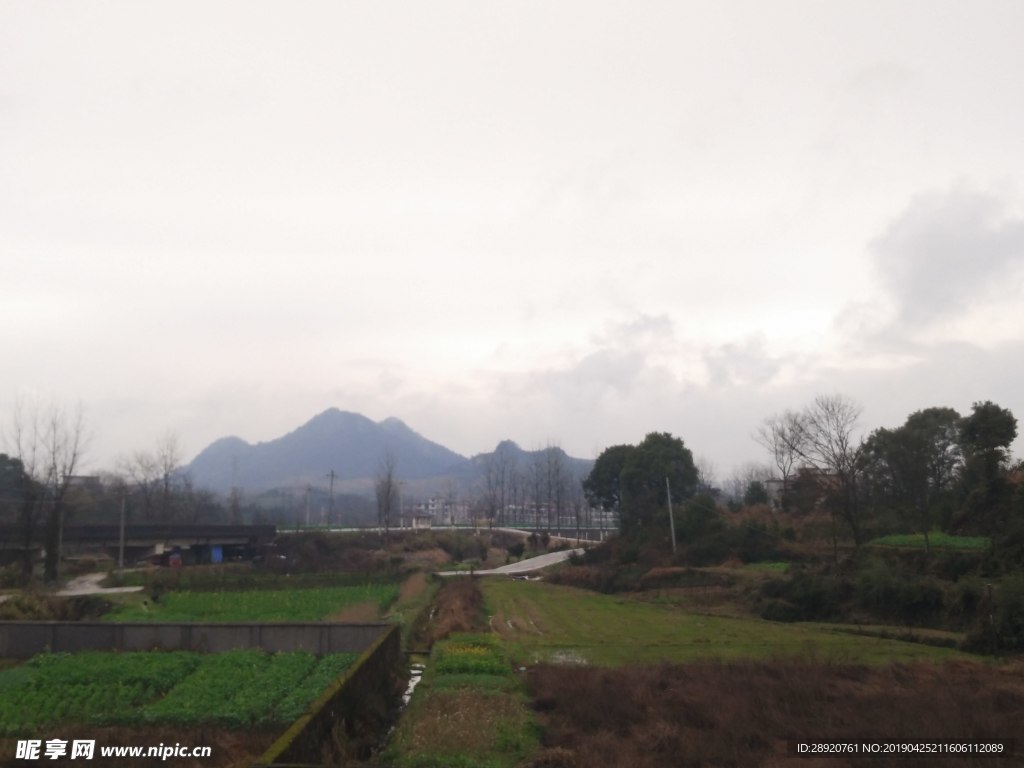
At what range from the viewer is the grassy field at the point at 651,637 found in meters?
22.0

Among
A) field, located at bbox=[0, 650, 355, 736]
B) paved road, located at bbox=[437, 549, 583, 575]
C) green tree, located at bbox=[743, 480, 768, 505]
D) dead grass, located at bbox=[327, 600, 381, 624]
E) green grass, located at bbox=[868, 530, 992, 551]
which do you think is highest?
green tree, located at bbox=[743, 480, 768, 505]

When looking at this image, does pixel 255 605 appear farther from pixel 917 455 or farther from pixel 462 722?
pixel 917 455

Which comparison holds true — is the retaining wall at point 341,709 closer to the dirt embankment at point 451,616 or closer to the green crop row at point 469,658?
the green crop row at point 469,658

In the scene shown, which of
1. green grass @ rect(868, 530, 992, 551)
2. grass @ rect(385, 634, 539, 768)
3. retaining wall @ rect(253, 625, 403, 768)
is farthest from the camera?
green grass @ rect(868, 530, 992, 551)

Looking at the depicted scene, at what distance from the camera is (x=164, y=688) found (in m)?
17.1

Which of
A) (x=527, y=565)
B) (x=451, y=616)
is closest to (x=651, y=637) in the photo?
(x=451, y=616)

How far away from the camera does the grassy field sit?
21969 mm

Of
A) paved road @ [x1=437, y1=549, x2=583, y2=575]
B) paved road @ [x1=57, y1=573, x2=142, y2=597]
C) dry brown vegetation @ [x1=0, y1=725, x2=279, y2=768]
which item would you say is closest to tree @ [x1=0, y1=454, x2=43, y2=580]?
paved road @ [x1=57, y1=573, x2=142, y2=597]

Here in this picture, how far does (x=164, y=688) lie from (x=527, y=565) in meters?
50.4

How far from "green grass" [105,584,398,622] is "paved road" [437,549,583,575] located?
14.5 metres

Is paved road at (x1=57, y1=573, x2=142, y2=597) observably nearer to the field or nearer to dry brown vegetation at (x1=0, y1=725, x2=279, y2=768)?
the field

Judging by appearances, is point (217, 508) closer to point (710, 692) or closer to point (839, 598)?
point (839, 598)

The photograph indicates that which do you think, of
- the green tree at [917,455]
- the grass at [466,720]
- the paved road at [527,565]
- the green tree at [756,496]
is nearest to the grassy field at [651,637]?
the grass at [466,720]

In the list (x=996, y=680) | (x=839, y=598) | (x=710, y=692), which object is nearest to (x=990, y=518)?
(x=839, y=598)
